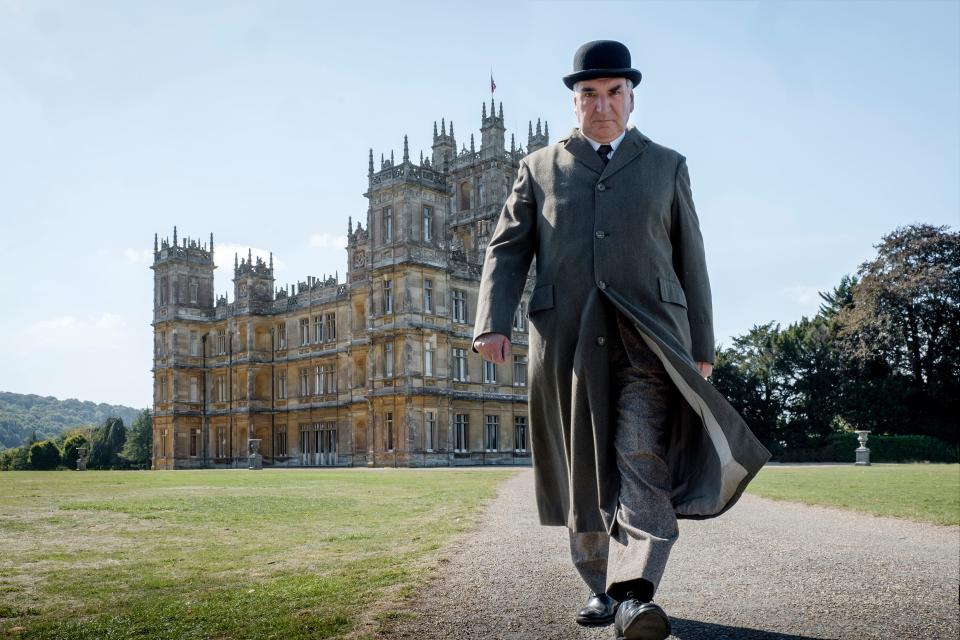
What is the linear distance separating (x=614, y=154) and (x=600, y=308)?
2.55ft

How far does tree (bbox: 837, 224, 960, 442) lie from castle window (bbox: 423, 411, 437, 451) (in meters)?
19.6

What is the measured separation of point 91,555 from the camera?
716 centimetres

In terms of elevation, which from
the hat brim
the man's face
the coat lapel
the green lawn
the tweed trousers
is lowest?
the green lawn

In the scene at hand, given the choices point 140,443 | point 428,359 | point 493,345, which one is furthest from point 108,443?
point 493,345

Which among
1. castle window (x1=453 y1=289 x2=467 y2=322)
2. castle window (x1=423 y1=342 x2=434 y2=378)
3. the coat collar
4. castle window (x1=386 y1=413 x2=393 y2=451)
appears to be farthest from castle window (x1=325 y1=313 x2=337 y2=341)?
the coat collar

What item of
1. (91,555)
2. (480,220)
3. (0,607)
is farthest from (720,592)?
(480,220)

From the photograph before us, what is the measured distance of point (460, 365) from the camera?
42719 millimetres

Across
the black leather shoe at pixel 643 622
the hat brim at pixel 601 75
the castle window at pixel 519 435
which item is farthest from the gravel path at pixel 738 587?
the castle window at pixel 519 435

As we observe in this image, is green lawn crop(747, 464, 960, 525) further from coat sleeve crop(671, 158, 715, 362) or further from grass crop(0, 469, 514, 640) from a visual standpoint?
coat sleeve crop(671, 158, 715, 362)

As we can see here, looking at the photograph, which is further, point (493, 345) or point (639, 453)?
point (493, 345)

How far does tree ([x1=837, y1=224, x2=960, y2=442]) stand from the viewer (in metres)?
41.9

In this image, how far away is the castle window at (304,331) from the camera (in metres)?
48.9

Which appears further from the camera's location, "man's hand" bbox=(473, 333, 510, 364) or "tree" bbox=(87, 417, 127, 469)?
"tree" bbox=(87, 417, 127, 469)

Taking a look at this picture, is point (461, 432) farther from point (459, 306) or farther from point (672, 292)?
point (672, 292)
